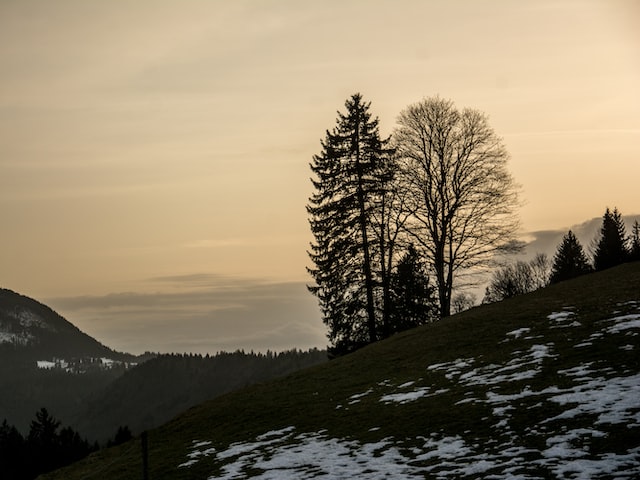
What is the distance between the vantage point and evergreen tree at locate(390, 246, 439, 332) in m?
47.3

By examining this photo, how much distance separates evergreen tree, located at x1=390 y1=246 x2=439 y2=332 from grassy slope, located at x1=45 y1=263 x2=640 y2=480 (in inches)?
395

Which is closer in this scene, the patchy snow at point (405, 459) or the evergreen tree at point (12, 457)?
the patchy snow at point (405, 459)

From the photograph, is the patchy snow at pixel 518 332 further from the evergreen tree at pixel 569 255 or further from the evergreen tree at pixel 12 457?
the evergreen tree at pixel 12 457

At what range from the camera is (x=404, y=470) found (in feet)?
52.9

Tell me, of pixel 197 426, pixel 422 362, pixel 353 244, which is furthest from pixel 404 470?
Result: pixel 353 244

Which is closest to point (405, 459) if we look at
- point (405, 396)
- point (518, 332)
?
point (405, 396)

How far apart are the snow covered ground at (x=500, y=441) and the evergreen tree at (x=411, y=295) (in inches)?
856

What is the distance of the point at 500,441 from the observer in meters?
16.2

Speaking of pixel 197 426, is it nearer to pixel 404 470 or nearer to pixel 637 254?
pixel 404 470

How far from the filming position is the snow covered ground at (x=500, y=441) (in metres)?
14.2

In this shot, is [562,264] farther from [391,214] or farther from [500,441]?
[500,441]

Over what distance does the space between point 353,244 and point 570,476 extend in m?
33.5

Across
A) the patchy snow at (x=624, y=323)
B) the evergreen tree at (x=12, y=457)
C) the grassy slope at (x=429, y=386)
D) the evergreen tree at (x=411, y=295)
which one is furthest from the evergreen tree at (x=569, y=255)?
the evergreen tree at (x=12, y=457)

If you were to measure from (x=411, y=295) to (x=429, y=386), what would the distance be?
26423mm
